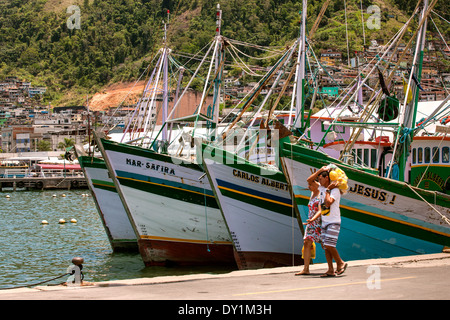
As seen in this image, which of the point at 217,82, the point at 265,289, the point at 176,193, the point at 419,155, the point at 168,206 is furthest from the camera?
the point at 217,82

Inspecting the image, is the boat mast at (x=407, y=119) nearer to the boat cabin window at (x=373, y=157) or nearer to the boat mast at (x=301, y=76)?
the boat mast at (x=301, y=76)

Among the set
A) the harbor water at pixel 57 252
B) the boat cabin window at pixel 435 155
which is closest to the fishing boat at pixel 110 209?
the harbor water at pixel 57 252

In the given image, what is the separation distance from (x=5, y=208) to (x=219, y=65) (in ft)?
124

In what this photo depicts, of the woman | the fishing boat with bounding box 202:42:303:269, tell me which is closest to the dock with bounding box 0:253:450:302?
the woman

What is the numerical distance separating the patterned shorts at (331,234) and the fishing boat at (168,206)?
9.64 meters

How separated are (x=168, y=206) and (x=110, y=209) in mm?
5130

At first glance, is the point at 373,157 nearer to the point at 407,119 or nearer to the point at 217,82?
the point at 407,119

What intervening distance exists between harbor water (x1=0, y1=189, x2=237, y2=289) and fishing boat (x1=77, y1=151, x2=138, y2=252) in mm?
496

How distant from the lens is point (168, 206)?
67.6 feet

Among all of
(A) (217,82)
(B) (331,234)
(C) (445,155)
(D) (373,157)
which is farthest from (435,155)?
(A) (217,82)

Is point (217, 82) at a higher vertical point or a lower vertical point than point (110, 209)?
higher

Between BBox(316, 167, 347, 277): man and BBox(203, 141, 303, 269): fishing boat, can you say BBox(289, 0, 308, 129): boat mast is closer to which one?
BBox(203, 141, 303, 269): fishing boat
